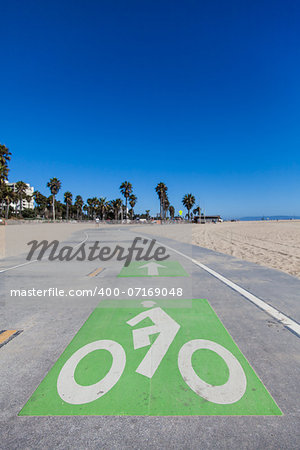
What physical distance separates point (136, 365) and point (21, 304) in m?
3.56

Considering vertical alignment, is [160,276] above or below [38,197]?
below

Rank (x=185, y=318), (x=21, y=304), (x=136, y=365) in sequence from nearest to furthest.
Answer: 1. (x=136, y=365)
2. (x=185, y=318)
3. (x=21, y=304)

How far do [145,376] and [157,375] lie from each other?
0.13 m

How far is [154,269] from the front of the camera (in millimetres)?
9992

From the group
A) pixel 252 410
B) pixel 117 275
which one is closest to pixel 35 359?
pixel 252 410

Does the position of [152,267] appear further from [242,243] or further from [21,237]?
[21,237]

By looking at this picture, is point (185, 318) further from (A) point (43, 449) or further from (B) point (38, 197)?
(B) point (38, 197)

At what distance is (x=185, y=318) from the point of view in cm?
502

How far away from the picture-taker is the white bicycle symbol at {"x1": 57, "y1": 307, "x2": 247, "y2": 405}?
9.27ft

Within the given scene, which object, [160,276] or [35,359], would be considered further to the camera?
[160,276]

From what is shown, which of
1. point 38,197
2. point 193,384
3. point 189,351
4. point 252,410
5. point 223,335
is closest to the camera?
point 252,410

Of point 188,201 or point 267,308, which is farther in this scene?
point 188,201

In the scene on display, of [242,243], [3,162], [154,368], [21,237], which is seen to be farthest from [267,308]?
[3,162]

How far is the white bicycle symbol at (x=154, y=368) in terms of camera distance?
2826 millimetres
